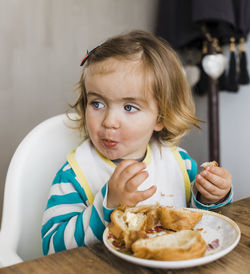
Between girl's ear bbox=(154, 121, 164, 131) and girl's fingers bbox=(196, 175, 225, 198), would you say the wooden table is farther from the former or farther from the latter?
girl's ear bbox=(154, 121, 164, 131)

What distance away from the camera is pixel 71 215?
0.80 meters

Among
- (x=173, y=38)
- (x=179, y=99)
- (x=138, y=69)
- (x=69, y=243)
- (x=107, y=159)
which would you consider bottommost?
(x=69, y=243)

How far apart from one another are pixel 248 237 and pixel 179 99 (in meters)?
0.54

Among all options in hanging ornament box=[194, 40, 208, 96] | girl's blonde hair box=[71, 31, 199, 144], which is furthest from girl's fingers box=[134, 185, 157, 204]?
A: hanging ornament box=[194, 40, 208, 96]

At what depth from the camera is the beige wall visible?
1676mm

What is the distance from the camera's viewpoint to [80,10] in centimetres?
189

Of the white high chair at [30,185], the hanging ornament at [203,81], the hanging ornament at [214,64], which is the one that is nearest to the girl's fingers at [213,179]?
the white high chair at [30,185]

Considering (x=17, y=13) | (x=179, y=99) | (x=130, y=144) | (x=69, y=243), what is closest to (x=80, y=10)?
(x=17, y=13)

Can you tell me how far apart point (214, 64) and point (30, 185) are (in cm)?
127

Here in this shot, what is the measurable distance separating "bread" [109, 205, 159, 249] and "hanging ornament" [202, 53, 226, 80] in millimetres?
1323

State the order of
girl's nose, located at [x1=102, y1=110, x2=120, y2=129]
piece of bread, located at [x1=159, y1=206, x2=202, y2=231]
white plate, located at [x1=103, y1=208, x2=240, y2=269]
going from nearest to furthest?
1. white plate, located at [x1=103, y1=208, x2=240, y2=269]
2. piece of bread, located at [x1=159, y1=206, x2=202, y2=231]
3. girl's nose, located at [x1=102, y1=110, x2=120, y2=129]

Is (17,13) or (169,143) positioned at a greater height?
(17,13)

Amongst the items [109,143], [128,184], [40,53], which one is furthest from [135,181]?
[40,53]

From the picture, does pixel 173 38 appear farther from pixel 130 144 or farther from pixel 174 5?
pixel 130 144
